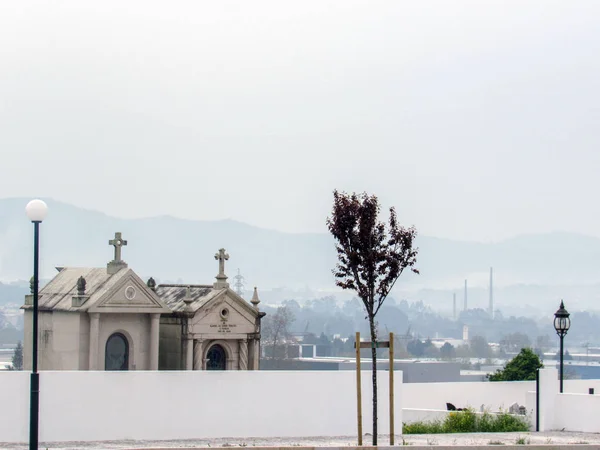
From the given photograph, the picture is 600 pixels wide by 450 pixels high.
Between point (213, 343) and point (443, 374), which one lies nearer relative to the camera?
point (213, 343)

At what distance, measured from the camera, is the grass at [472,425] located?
28172mm

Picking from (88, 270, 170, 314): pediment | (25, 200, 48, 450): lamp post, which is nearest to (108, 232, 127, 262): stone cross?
(88, 270, 170, 314): pediment

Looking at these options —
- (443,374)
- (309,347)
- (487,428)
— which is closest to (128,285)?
(487,428)

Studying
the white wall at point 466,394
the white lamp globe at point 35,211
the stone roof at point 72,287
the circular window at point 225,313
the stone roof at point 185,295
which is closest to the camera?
the white lamp globe at point 35,211

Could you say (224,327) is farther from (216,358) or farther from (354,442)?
(354,442)

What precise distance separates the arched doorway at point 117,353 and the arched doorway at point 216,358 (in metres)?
2.25

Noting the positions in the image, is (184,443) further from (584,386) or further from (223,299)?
(584,386)

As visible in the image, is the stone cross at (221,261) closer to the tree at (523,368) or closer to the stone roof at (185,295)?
the stone roof at (185,295)

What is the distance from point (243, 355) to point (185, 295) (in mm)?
2173

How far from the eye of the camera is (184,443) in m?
23.5

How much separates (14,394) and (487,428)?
11.8 meters

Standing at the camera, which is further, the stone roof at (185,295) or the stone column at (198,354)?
the stone roof at (185,295)

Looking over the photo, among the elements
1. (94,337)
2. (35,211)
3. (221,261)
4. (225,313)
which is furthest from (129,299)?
(35,211)

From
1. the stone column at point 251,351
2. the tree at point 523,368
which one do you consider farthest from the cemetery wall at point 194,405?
the tree at point 523,368
